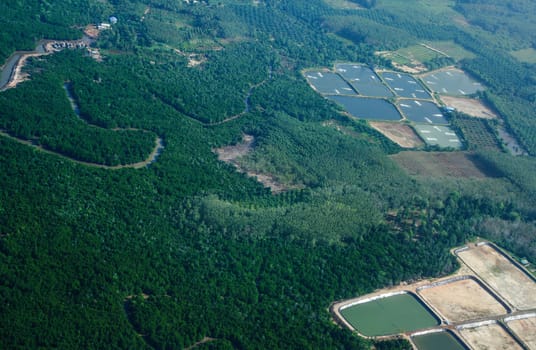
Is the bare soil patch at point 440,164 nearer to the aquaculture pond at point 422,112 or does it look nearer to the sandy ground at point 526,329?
the aquaculture pond at point 422,112

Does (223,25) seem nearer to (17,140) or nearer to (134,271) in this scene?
(17,140)

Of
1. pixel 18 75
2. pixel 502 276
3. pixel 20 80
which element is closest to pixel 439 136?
pixel 502 276

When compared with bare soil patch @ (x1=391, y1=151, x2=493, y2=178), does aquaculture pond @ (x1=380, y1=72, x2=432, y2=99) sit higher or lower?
higher

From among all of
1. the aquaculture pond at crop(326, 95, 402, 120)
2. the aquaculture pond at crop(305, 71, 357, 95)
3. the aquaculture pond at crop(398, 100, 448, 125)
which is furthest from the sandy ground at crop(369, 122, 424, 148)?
the aquaculture pond at crop(305, 71, 357, 95)

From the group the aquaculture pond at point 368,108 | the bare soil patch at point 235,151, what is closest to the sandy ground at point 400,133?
the aquaculture pond at point 368,108

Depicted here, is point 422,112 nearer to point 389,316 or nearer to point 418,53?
point 418,53

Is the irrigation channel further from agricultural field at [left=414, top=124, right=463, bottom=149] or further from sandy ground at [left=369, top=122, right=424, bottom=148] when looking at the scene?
agricultural field at [left=414, top=124, right=463, bottom=149]
